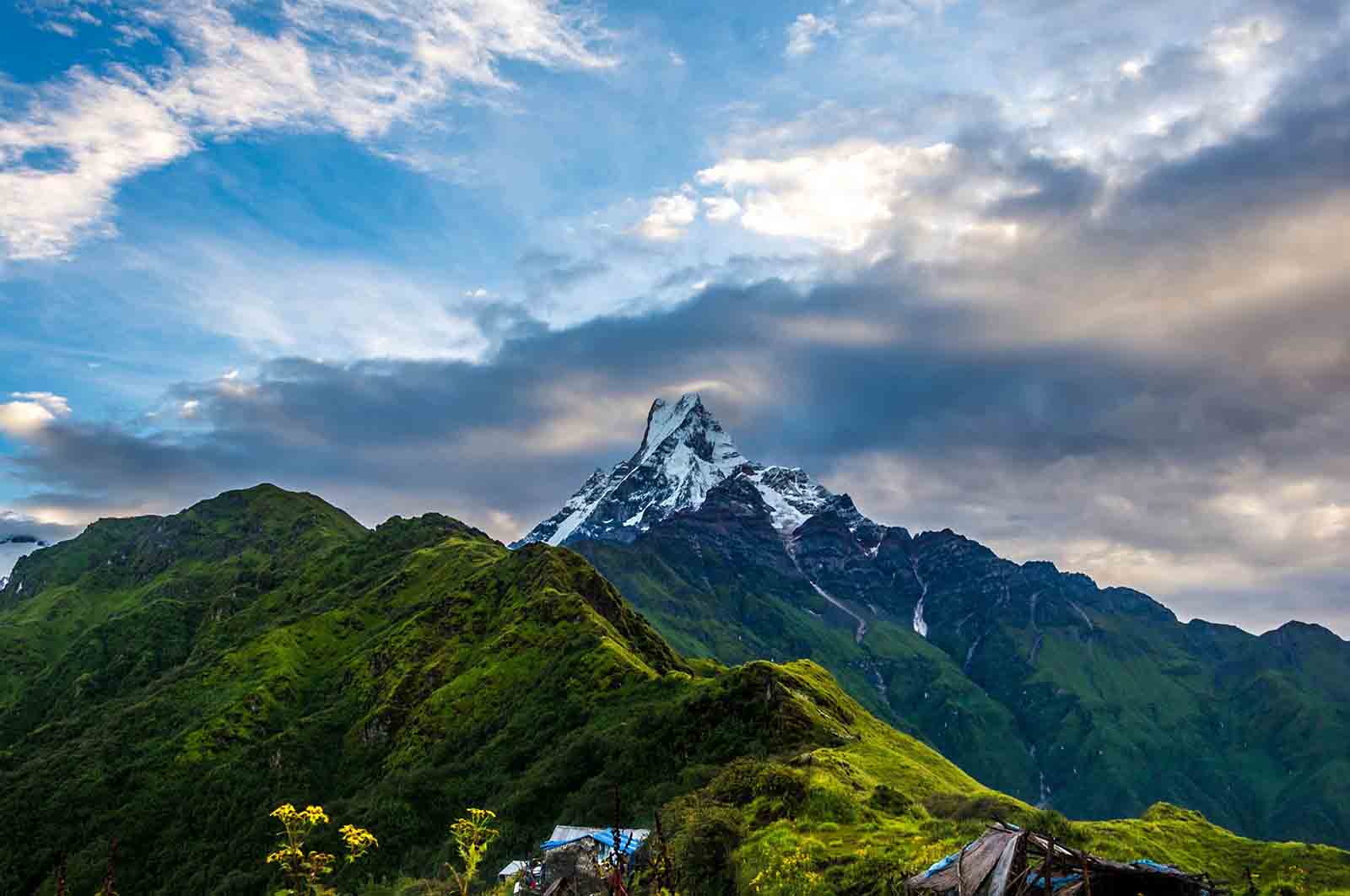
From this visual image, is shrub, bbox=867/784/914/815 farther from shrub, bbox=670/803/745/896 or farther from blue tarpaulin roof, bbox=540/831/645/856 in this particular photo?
blue tarpaulin roof, bbox=540/831/645/856

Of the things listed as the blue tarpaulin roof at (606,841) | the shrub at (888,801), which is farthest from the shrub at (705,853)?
the shrub at (888,801)

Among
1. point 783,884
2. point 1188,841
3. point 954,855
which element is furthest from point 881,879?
point 1188,841

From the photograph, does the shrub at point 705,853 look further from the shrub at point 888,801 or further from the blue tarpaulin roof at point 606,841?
the shrub at point 888,801

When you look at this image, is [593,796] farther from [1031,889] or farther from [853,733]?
[1031,889]

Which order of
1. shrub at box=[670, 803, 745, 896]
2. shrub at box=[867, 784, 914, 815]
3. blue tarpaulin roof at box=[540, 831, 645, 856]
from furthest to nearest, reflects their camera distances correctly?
shrub at box=[867, 784, 914, 815] < blue tarpaulin roof at box=[540, 831, 645, 856] < shrub at box=[670, 803, 745, 896]

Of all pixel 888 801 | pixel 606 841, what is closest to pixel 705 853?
pixel 888 801

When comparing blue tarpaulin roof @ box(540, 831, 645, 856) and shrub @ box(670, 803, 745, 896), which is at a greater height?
shrub @ box(670, 803, 745, 896)

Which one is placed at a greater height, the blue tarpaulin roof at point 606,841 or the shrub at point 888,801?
the shrub at point 888,801

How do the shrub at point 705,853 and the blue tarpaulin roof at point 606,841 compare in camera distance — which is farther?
the blue tarpaulin roof at point 606,841

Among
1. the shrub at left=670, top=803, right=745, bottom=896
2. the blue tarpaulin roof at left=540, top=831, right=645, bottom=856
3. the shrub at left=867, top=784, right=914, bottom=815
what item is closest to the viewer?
the shrub at left=670, top=803, right=745, bottom=896

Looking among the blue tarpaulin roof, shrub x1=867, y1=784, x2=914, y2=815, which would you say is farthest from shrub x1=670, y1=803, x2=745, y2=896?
shrub x1=867, y1=784, x2=914, y2=815

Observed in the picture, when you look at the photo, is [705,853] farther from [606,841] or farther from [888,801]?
[606,841]

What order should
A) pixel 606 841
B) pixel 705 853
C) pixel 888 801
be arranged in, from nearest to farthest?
pixel 705 853 → pixel 888 801 → pixel 606 841

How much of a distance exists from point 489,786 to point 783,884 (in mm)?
131180
